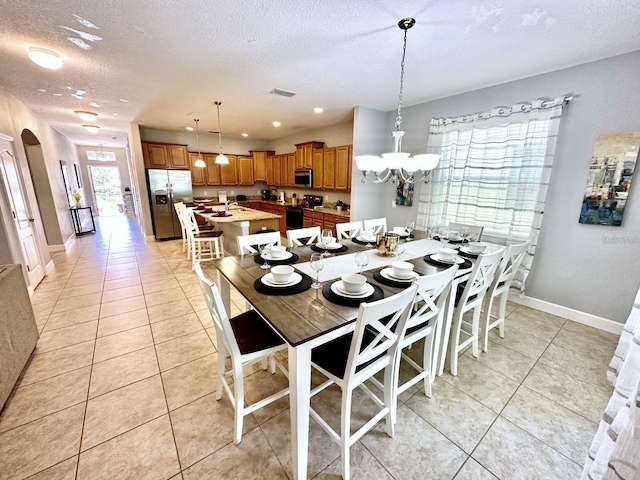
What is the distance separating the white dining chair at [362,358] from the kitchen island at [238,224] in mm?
3151

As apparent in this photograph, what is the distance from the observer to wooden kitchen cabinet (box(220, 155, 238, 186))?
7.19 m

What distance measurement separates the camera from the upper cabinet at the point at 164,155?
5895 mm

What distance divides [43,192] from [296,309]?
267 inches

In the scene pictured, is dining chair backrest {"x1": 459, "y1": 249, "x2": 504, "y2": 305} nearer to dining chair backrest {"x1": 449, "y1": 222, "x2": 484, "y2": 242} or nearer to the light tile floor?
the light tile floor

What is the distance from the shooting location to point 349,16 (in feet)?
6.10

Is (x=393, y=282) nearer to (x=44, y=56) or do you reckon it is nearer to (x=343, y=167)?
(x=44, y=56)

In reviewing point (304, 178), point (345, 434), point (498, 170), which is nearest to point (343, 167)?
A: point (304, 178)

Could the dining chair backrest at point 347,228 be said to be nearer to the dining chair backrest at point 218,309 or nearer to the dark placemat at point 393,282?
the dark placemat at point 393,282

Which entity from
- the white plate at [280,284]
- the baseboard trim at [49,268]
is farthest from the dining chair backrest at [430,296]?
the baseboard trim at [49,268]

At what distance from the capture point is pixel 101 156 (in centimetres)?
988

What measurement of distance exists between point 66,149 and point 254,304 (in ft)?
32.2

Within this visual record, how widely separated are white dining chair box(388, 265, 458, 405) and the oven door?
14.9ft

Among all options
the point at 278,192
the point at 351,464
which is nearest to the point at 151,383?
the point at 351,464

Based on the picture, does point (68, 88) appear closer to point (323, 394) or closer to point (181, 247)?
point (181, 247)
